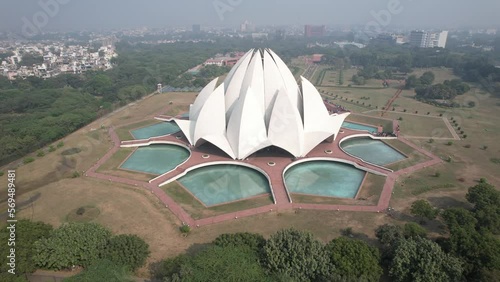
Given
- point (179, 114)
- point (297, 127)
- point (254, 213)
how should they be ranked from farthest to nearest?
point (179, 114) < point (297, 127) < point (254, 213)

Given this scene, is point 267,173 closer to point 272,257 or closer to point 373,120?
point 272,257

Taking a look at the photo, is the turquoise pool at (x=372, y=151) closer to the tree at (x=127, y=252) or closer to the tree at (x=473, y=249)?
the tree at (x=473, y=249)

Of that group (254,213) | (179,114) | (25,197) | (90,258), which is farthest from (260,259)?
(179,114)

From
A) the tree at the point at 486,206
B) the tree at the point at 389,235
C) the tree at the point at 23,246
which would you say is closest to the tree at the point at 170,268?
the tree at the point at 23,246

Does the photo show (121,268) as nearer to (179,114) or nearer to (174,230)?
(174,230)

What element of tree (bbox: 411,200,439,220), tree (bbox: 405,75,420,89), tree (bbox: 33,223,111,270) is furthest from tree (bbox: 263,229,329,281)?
tree (bbox: 405,75,420,89)

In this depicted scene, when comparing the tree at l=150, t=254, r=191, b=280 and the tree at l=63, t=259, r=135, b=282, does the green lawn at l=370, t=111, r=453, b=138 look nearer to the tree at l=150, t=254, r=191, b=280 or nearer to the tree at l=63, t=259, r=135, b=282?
the tree at l=150, t=254, r=191, b=280
